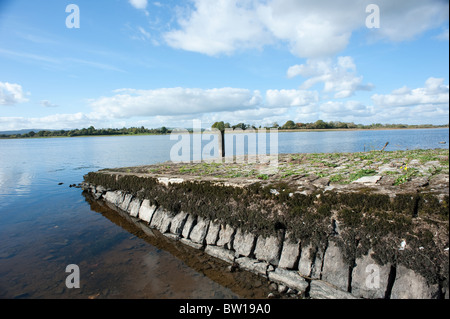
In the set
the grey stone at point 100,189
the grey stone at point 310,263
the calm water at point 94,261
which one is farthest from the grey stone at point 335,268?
the grey stone at point 100,189

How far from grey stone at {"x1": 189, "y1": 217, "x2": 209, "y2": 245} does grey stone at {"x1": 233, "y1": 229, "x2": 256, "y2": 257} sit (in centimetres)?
123

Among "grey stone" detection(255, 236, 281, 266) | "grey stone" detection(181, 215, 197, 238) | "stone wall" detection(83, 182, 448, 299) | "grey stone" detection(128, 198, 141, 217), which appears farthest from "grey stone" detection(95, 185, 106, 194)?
"grey stone" detection(255, 236, 281, 266)

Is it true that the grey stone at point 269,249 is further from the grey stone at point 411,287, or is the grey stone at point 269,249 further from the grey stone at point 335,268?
the grey stone at point 411,287

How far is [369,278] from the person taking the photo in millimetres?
4871

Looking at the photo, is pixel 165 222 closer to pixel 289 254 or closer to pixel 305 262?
pixel 289 254

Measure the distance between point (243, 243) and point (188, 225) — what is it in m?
2.38

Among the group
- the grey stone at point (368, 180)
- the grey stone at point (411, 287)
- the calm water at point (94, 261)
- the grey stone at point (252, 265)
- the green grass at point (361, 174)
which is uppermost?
the green grass at point (361, 174)

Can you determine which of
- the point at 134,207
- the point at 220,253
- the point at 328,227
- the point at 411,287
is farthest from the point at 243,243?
the point at 134,207

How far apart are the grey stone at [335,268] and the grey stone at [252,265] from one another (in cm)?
138

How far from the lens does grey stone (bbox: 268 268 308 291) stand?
5434 millimetres

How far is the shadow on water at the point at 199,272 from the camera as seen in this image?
18.4 ft
